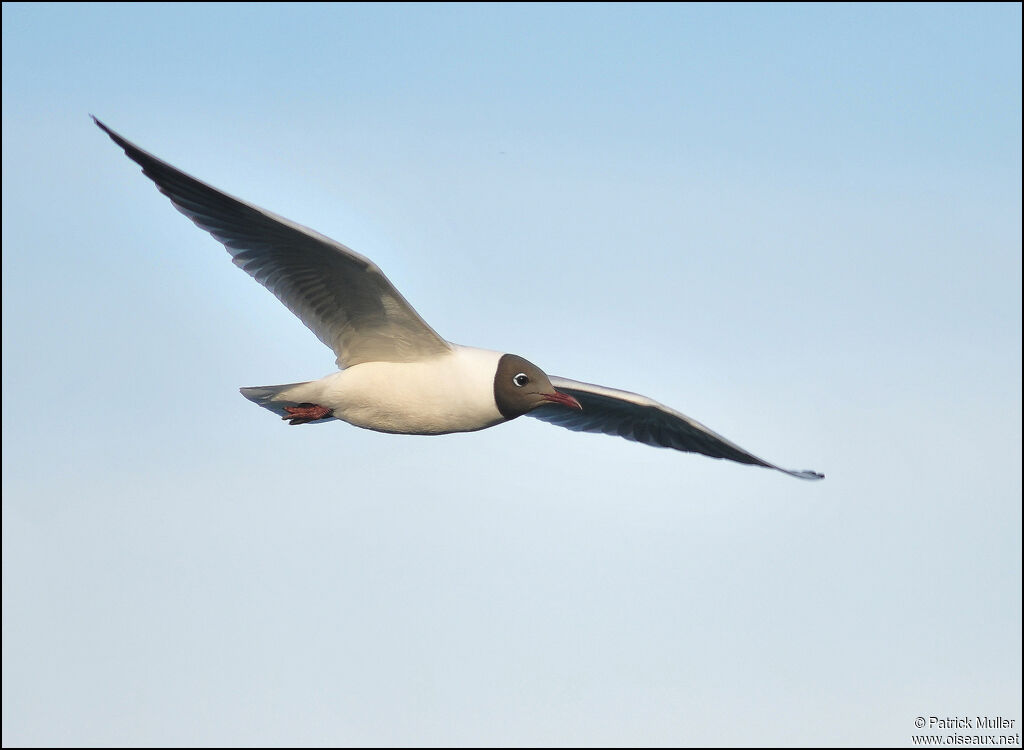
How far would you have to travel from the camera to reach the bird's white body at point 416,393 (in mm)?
11922

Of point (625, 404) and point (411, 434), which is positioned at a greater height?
point (625, 404)

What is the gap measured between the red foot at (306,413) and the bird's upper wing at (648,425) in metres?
3.35

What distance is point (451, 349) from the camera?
39.8ft

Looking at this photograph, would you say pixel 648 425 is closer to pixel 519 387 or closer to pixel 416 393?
pixel 519 387

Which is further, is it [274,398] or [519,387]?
[274,398]

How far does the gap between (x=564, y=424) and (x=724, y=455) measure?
198 cm

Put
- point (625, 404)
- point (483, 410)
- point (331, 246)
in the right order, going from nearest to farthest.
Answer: point (331, 246) → point (483, 410) → point (625, 404)

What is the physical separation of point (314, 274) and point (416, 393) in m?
1.47

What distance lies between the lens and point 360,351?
1233cm

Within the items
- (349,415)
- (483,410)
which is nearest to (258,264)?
(349,415)

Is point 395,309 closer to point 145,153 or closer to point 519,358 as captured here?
point 519,358

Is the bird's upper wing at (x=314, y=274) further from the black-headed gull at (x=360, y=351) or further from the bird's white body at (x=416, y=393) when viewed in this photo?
the bird's white body at (x=416, y=393)

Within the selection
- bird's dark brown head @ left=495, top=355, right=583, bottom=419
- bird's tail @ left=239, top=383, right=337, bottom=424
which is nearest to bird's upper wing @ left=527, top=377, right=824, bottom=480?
bird's dark brown head @ left=495, top=355, right=583, bottom=419

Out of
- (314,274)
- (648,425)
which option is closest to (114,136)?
(314,274)
